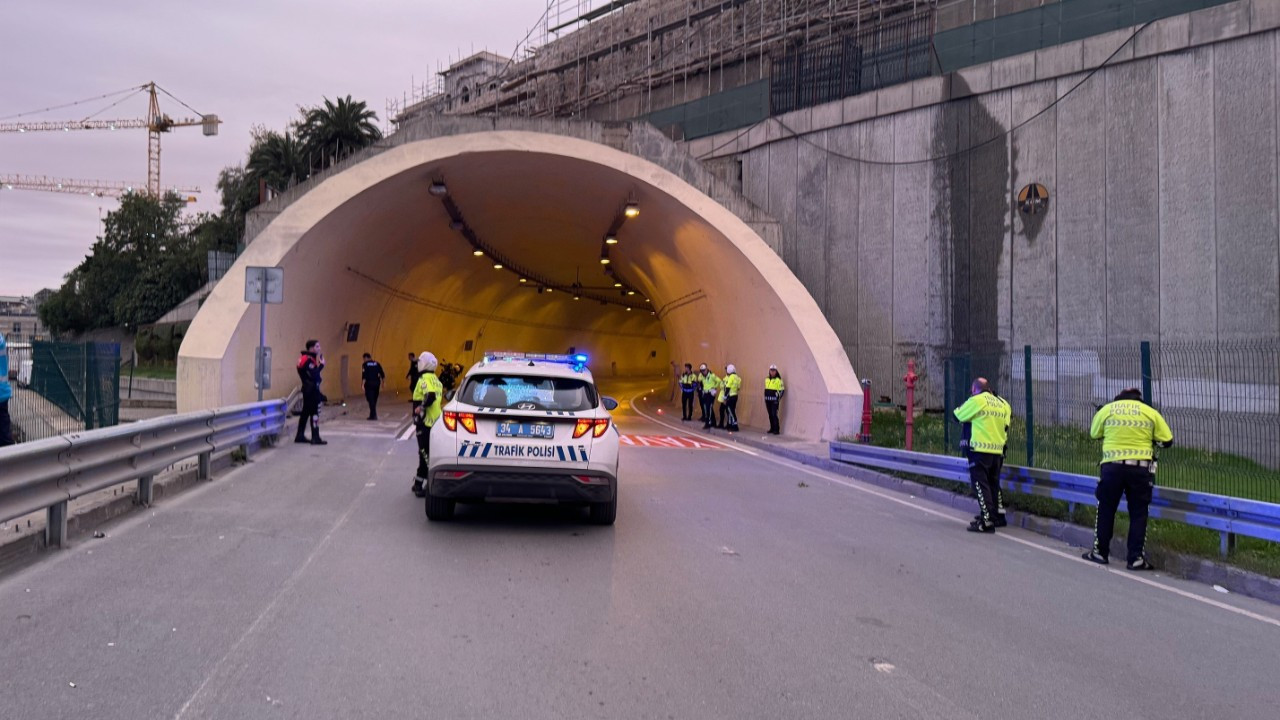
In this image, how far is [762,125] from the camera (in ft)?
85.0

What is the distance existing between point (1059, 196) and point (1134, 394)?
39.9ft

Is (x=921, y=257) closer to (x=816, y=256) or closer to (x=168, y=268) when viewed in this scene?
(x=816, y=256)

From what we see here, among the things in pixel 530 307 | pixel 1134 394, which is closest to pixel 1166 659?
pixel 1134 394

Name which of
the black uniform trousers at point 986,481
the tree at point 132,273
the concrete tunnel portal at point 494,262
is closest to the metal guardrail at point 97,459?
the concrete tunnel portal at point 494,262

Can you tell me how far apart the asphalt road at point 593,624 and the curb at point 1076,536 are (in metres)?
0.36

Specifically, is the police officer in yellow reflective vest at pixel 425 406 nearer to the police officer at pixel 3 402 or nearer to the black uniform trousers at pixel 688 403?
the police officer at pixel 3 402

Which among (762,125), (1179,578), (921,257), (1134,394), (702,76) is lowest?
(1179,578)

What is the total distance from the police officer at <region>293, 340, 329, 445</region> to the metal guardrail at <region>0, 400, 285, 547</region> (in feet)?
9.57

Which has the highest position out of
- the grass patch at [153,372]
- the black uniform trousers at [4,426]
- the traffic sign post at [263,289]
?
the traffic sign post at [263,289]

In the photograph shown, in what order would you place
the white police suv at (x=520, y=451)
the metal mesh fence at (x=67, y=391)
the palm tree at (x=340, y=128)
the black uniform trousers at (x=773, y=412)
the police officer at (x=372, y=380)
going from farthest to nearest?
the palm tree at (x=340, y=128) → the police officer at (x=372, y=380) → the black uniform trousers at (x=773, y=412) → the metal mesh fence at (x=67, y=391) → the white police suv at (x=520, y=451)

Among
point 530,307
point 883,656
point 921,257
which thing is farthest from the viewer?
point 530,307

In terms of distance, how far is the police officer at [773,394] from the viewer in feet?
68.0

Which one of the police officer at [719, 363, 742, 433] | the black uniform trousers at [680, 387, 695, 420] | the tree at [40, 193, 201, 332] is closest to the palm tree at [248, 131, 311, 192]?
the tree at [40, 193, 201, 332]

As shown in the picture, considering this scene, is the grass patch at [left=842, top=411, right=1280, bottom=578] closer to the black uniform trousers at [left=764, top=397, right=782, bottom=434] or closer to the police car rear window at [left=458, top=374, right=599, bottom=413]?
the black uniform trousers at [left=764, top=397, right=782, bottom=434]
